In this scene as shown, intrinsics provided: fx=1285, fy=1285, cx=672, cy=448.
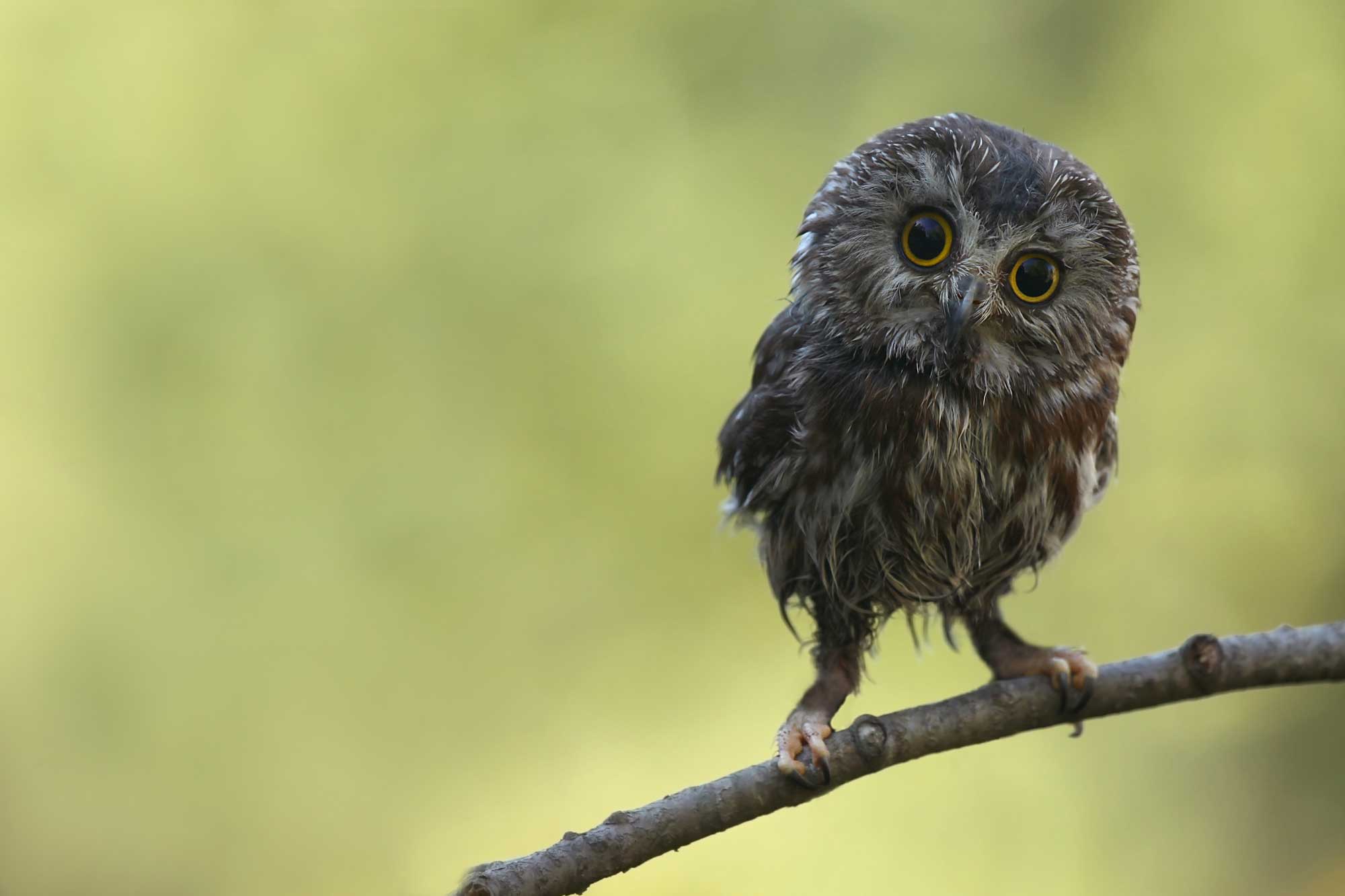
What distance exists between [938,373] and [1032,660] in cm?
83

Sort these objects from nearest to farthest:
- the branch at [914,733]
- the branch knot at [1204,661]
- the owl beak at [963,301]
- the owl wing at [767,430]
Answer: the branch at [914,733] → the owl beak at [963,301] → the branch knot at [1204,661] → the owl wing at [767,430]

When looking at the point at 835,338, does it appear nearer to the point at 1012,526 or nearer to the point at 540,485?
the point at 1012,526

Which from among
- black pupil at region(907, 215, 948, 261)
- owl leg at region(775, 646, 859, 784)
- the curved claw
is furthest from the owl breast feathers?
the curved claw

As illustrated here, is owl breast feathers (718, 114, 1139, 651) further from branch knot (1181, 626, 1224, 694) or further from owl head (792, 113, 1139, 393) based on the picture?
branch knot (1181, 626, 1224, 694)

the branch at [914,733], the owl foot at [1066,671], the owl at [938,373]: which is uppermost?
the owl at [938,373]

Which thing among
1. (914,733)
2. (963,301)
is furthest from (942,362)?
(914,733)

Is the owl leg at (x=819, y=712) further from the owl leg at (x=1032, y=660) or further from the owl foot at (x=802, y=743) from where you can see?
the owl leg at (x=1032, y=660)

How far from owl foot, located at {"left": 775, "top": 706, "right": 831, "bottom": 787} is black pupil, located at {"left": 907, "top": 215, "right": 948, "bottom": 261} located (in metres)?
1.00

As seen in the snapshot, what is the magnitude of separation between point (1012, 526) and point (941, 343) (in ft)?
1.56

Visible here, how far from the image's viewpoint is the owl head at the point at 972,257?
2.44 m

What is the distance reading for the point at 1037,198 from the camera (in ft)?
8.04

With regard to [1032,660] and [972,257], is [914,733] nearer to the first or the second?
[1032,660]

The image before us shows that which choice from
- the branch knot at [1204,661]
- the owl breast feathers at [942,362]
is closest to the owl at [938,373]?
the owl breast feathers at [942,362]

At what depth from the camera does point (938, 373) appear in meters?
2.57
